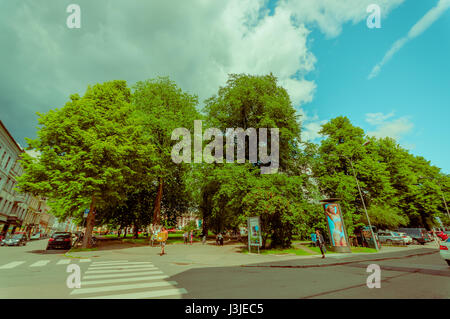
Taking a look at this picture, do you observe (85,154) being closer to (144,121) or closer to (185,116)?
(144,121)

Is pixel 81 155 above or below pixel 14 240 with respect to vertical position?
above

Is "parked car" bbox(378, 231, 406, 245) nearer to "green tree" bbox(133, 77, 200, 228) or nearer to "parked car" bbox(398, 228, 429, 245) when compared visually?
"parked car" bbox(398, 228, 429, 245)

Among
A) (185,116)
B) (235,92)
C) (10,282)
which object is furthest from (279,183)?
(10,282)

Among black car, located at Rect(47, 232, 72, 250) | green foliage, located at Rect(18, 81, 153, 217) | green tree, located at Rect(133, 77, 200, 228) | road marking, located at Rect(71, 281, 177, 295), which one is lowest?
road marking, located at Rect(71, 281, 177, 295)

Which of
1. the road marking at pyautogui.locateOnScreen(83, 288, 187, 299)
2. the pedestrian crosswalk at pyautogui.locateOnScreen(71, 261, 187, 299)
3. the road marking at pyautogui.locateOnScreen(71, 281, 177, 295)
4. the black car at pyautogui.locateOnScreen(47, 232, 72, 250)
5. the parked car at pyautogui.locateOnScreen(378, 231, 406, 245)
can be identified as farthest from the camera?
the parked car at pyautogui.locateOnScreen(378, 231, 406, 245)

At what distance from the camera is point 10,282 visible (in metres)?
6.71

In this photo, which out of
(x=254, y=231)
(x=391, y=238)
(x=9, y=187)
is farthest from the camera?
(x=9, y=187)

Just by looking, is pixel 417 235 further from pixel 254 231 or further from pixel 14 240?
pixel 14 240

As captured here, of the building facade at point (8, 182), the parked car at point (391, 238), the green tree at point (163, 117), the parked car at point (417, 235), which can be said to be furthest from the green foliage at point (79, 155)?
the parked car at point (417, 235)

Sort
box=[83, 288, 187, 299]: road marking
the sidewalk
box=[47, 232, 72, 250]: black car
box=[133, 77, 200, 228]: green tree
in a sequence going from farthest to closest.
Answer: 1. box=[133, 77, 200, 228]: green tree
2. box=[47, 232, 72, 250]: black car
3. the sidewalk
4. box=[83, 288, 187, 299]: road marking

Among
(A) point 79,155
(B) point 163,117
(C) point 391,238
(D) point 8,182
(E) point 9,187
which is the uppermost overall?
(B) point 163,117

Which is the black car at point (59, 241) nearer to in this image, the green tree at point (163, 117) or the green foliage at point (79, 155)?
the green foliage at point (79, 155)

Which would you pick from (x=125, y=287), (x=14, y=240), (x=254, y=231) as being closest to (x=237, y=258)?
(x=254, y=231)

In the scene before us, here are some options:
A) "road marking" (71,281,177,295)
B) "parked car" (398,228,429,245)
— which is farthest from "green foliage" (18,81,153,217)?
"parked car" (398,228,429,245)
